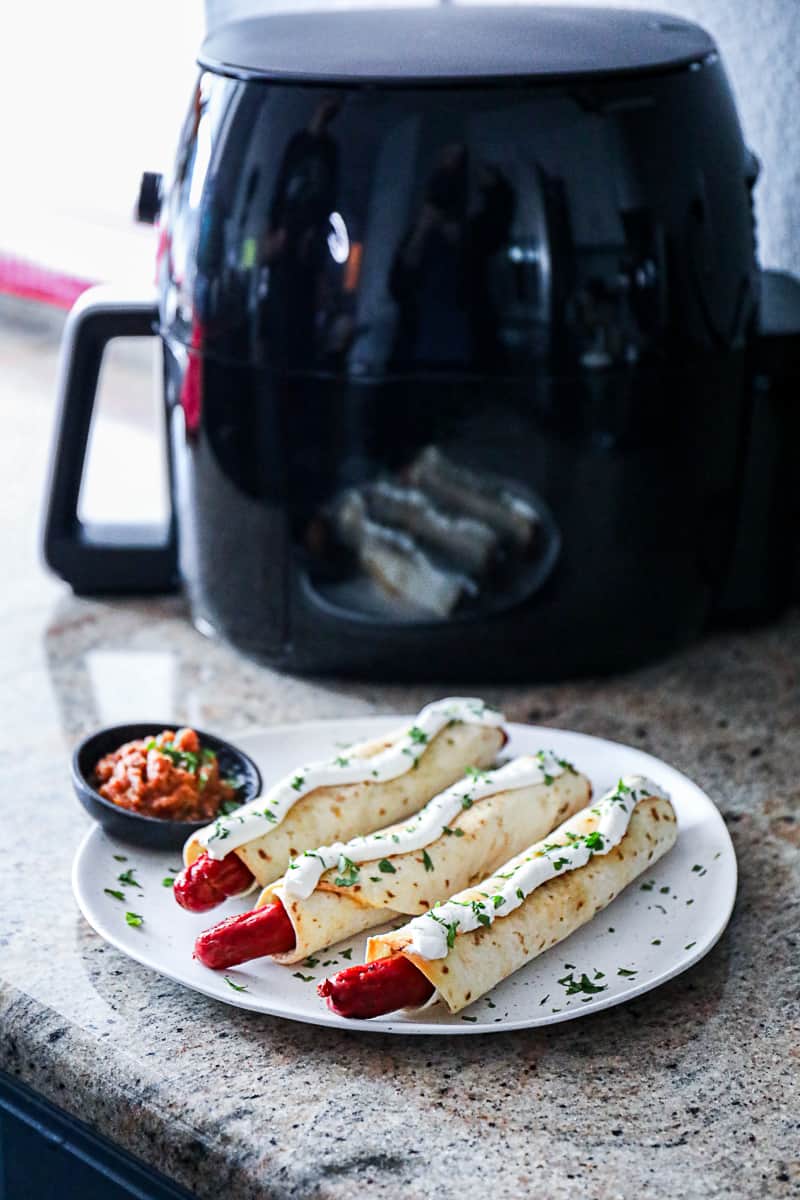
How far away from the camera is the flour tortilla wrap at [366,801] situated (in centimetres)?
90

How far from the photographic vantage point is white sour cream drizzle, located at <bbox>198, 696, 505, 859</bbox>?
889mm

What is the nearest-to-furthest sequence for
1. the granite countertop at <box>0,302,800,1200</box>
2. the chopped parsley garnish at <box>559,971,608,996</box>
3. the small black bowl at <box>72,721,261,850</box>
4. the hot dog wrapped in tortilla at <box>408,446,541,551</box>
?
the granite countertop at <box>0,302,800,1200</box>
the chopped parsley garnish at <box>559,971,608,996</box>
the small black bowl at <box>72,721,261,850</box>
the hot dog wrapped in tortilla at <box>408,446,541,551</box>

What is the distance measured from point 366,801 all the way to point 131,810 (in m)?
0.14

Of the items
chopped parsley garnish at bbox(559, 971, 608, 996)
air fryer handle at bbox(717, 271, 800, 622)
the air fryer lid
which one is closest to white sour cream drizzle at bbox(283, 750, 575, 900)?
chopped parsley garnish at bbox(559, 971, 608, 996)

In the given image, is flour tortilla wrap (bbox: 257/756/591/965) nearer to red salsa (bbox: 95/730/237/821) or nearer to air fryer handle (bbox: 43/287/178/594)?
red salsa (bbox: 95/730/237/821)

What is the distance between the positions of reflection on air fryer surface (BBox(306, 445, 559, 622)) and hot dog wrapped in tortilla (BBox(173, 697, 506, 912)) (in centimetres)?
11

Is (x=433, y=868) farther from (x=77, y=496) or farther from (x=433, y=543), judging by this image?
(x=77, y=496)

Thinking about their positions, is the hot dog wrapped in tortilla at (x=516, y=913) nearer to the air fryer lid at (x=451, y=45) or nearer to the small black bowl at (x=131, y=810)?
the small black bowl at (x=131, y=810)

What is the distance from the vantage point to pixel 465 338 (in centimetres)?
105

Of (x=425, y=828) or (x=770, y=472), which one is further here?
(x=770, y=472)

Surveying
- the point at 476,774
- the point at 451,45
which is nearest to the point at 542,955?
the point at 476,774

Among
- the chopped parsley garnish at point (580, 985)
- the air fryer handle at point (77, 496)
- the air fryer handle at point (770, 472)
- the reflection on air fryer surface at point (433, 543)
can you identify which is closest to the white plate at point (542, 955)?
the chopped parsley garnish at point (580, 985)

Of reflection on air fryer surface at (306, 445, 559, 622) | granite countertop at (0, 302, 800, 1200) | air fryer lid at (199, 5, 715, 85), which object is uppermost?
air fryer lid at (199, 5, 715, 85)

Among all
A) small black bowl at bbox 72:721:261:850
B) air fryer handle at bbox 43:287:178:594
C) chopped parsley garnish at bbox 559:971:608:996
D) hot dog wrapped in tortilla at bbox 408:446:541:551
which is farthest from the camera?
air fryer handle at bbox 43:287:178:594
